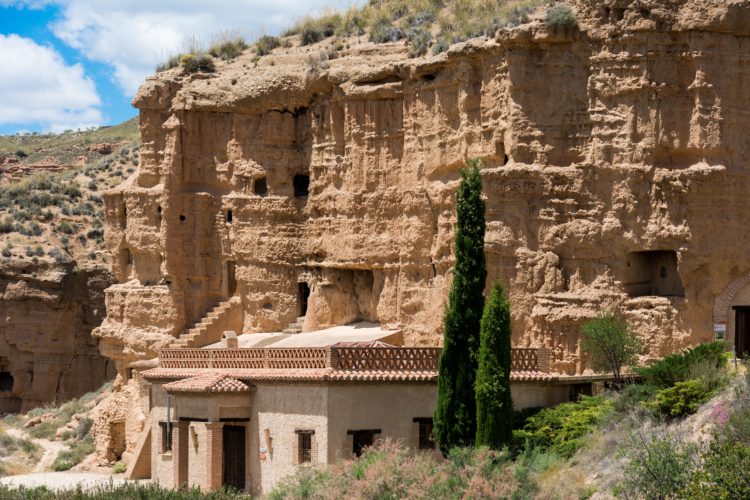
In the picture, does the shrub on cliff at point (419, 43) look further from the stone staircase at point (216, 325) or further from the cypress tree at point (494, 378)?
the cypress tree at point (494, 378)

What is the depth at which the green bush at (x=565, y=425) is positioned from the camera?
29953 millimetres

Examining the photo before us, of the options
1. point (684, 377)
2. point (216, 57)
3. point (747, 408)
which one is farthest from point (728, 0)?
point (216, 57)

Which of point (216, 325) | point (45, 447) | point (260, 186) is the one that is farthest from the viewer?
point (45, 447)

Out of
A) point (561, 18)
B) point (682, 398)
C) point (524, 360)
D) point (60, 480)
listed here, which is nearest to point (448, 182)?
point (561, 18)

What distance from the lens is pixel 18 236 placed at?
5750 centimetres

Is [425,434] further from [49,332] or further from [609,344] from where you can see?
[49,332]

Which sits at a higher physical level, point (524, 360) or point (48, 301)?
point (48, 301)

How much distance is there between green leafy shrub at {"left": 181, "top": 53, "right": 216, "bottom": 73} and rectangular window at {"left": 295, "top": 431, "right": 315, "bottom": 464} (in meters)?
16.7

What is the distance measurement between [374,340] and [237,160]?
9.06 m

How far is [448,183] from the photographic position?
3822cm

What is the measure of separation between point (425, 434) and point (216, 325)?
12.7 meters

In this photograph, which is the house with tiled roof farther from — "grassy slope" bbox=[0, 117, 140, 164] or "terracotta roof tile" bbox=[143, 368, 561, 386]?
"grassy slope" bbox=[0, 117, 140, 164]

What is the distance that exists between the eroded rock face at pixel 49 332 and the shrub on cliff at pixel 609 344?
91.8 ft

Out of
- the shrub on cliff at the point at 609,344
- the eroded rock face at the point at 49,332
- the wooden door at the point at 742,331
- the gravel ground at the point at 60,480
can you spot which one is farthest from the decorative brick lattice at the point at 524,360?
the eroded rock face at the point at 49,332
